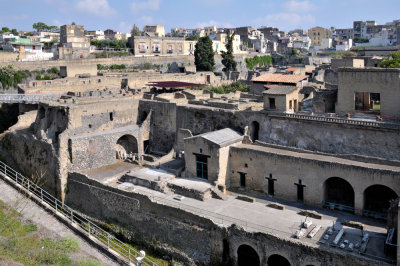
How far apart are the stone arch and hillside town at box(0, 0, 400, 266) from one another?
6 cm

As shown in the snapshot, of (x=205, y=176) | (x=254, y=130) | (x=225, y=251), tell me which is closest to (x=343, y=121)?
(x=254, y=130)

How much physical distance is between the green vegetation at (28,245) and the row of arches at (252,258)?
27.4 ft

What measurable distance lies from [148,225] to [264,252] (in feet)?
25.7

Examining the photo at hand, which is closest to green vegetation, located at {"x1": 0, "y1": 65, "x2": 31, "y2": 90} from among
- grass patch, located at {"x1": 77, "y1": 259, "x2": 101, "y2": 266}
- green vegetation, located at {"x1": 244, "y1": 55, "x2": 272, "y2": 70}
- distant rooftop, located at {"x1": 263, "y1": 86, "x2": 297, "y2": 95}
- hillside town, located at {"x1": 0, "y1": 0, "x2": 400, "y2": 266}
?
hillside town, located at {"x1": 0, "y1": 0, "x2": 400, "y2": 266}

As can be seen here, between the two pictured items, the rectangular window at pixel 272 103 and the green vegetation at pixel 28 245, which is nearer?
the green vegetation at pixel 28 245

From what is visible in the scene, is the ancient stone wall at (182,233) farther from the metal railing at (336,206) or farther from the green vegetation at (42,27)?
the green vegetation at (42,27)

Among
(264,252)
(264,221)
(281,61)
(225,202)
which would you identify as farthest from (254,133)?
(281,61)

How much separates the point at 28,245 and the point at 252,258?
10.8 metres

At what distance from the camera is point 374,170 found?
73.6 feet

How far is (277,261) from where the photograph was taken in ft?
70.2

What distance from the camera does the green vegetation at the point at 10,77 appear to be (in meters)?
47.8

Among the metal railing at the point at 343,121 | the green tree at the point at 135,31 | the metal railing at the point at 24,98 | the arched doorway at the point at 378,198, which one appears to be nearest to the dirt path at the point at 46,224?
the arched doorway at the point at 378,198

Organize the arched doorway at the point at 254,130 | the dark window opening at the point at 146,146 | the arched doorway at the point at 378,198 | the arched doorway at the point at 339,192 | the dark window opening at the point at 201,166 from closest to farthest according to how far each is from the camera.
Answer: the arched doorway at the point at 378,198
the arched doorway at the point at 339,192
the dark window opening at the point at 201,166
the arched doorway at the point at 254,130
the dark window opening at the point at 146,146

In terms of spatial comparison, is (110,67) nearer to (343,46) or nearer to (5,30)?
(5,30)
